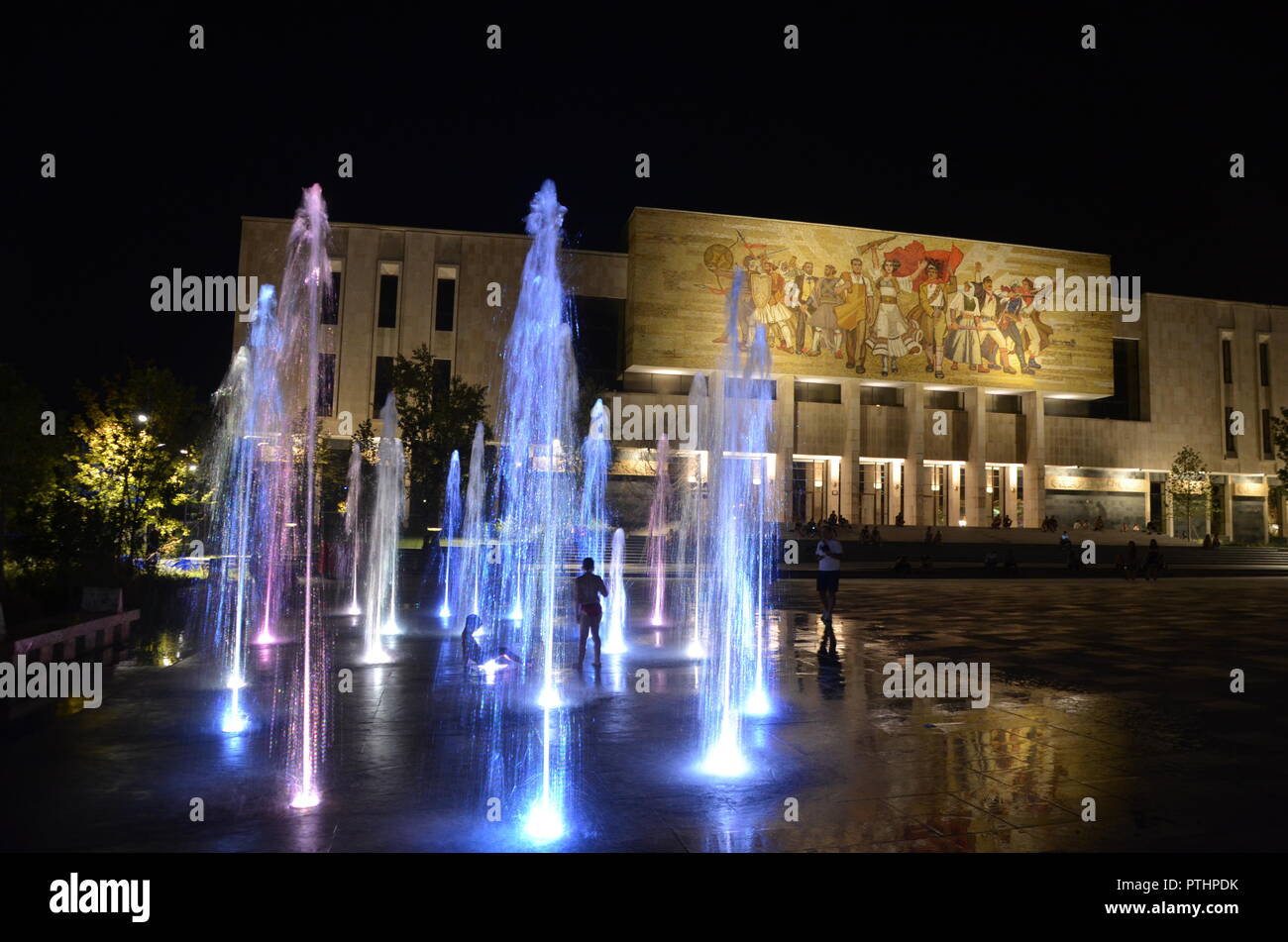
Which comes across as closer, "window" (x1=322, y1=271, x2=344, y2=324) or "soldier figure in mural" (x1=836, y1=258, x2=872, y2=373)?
"window" (x1=322, y1=271, x2=344, y2=324)

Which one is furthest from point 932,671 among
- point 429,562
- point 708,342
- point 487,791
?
point 708,342

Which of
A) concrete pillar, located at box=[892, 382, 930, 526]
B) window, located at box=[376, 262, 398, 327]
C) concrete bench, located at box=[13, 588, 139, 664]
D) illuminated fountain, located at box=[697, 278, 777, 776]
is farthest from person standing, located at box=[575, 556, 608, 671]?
concrete pillar, located at box=[892, 382, 930, 526]

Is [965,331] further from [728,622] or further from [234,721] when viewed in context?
[234,721]

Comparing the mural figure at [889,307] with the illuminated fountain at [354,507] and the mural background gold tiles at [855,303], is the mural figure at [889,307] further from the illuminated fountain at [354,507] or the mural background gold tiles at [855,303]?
the illuminated fountain at [354,507]

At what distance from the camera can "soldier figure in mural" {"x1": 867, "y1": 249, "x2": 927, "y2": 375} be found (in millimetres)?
48219

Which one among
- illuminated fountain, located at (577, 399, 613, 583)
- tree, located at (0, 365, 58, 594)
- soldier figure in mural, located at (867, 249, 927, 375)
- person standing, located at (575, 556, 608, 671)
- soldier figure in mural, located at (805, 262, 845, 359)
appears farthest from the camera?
soldier figure in mural, located at (867, 249, 927, 375)

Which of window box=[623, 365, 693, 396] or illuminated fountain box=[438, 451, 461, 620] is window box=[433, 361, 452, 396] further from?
window box=[623, 365, 693, 396]

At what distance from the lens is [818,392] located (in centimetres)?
5031

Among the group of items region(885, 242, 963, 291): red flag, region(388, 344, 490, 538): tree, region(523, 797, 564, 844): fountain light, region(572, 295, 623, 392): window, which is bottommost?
region(523, 797, 564, 844): fountain light

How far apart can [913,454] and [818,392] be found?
274 inches

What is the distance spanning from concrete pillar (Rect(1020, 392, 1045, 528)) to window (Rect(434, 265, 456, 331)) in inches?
1424

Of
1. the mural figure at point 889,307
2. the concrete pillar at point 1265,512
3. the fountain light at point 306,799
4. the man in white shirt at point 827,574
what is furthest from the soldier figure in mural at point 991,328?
the fountain light at point 306,799

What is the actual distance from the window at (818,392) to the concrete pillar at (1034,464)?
40.3ft

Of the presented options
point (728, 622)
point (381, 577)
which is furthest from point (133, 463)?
point (728, 622)
